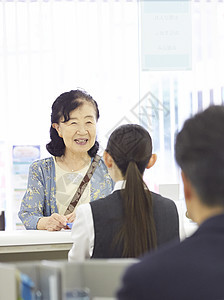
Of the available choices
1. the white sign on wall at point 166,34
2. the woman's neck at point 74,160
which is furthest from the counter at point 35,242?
the white sign on wall at point 166,34

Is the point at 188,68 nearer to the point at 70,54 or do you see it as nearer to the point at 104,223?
the point at 70,54

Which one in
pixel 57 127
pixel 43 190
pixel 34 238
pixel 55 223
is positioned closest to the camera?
pixel 34 238

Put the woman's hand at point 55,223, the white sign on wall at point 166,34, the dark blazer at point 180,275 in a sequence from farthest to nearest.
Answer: the white sign on wall at point 166,34
the woman's hand at point 55,223
the dark blazer at point 180,275

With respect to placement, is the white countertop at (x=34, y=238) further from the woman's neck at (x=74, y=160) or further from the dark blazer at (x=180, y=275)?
the dark blazer at (x=180, y=275)

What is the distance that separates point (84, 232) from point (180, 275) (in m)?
0.90

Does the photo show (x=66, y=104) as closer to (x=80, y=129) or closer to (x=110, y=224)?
(x=80, y=129)

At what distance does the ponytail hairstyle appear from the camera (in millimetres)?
1698

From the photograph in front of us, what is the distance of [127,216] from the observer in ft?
5.63

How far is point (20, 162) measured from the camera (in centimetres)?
405

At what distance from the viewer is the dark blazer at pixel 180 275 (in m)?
0.87

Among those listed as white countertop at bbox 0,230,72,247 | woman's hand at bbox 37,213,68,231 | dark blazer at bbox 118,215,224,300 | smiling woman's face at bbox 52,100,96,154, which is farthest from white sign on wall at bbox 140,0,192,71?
dark blazer at bbox 118,215,224,300

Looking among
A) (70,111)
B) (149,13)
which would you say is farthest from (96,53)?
(70,111)

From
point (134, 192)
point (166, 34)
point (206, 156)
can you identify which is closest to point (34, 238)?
point (134, 192)

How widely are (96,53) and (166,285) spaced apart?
339 centimetres
